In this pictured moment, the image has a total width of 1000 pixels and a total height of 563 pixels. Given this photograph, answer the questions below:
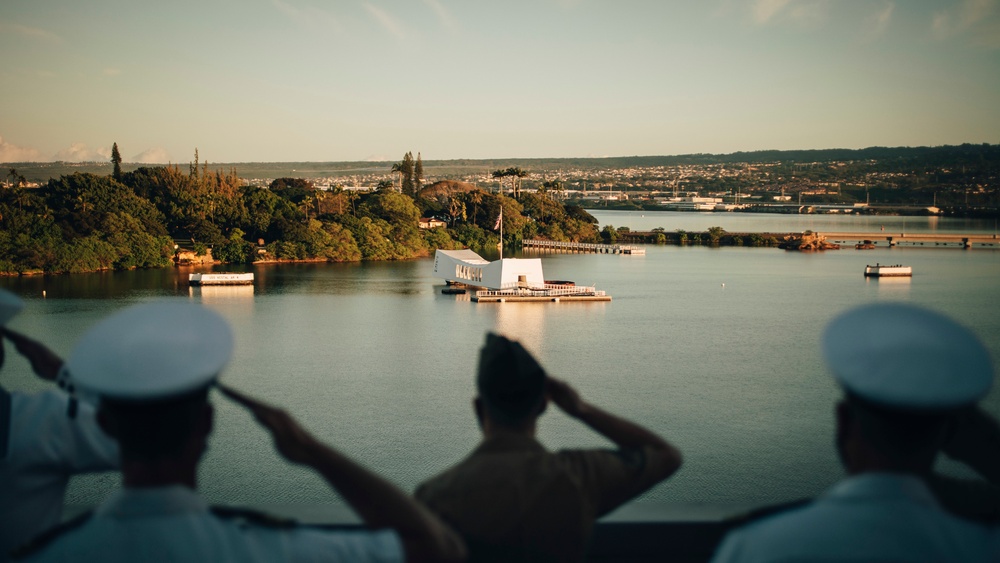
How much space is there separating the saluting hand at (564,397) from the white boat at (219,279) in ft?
113

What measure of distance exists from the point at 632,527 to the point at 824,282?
40.3 metres

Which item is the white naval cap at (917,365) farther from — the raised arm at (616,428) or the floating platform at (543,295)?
the floating platform at (543,295)

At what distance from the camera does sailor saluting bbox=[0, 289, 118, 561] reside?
3.79 feet

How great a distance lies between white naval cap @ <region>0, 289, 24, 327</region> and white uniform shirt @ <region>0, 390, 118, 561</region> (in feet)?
0.37

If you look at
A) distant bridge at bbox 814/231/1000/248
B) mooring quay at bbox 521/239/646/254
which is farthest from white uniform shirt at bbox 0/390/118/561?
distant bridge at bbox 814/231/1000/248

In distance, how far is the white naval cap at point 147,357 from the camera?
0.84 metres

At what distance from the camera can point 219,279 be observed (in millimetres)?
34125

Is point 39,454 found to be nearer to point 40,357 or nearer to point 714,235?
point 40,357

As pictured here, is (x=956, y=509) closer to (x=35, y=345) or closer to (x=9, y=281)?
(x=35, y=345)

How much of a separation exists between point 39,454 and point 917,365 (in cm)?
110

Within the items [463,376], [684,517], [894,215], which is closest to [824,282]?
[463,376]

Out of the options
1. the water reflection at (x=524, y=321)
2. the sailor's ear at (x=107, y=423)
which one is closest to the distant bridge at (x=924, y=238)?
the water reflection at (x=524, y=321)

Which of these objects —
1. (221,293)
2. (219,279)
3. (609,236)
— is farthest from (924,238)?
(221,293)

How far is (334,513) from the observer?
4.97 feet
